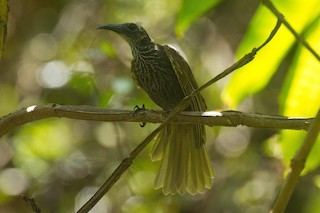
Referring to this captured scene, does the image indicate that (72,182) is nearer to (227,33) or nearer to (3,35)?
(227,33)

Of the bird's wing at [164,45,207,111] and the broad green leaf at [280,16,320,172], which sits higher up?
the bird's wing at [164,45,207,111]

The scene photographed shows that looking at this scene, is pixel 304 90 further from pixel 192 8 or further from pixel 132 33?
pixel 132 33

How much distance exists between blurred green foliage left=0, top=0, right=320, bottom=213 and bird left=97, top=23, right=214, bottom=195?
0.40m

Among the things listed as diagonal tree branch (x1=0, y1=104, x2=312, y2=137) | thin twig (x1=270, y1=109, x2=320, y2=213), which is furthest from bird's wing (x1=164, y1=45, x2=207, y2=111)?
thin twig (x1=270, y1=109, x2=320, y2=213)

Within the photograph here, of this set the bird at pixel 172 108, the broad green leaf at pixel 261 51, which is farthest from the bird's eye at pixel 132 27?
the broad green leaf at pixel 261 51

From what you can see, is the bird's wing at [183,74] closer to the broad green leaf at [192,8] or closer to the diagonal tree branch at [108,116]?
the diagonal tree branch at [108,116]

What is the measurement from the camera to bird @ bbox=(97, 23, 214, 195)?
10.1 feet

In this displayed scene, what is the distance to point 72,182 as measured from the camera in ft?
15.9

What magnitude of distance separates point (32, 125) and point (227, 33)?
1949mm

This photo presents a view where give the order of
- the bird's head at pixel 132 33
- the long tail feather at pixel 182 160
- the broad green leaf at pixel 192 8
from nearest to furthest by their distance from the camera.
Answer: the broad green leaf at pixel 192 8
the long tail feather at pixel 182 160
the bird's head at pixel 132 33

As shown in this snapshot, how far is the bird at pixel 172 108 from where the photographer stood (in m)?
3.09

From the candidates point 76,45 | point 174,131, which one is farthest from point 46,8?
point 174,131

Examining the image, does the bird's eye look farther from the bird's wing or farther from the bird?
the bird's wing

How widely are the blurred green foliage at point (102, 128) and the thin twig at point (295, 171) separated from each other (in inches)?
121
